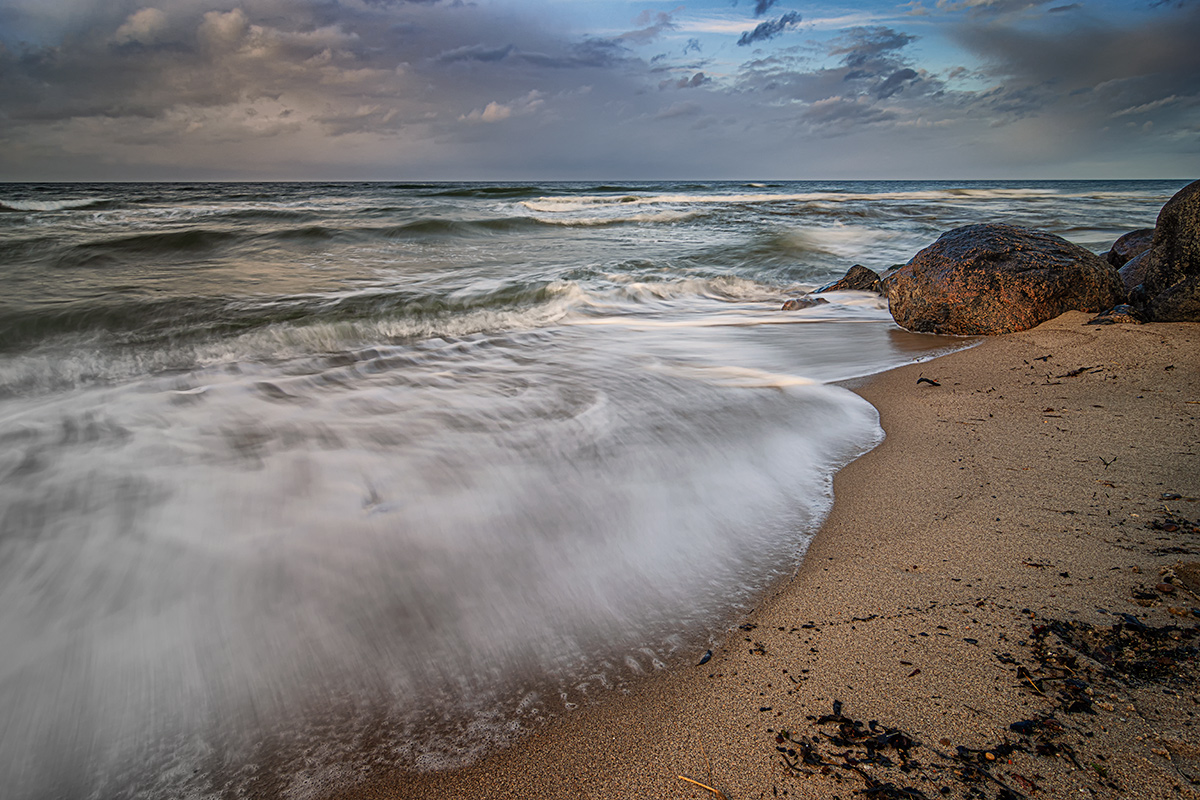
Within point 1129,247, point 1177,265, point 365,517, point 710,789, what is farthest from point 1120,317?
point 365,517

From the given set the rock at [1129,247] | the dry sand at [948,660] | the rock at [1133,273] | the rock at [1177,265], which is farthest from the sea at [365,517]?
the rock at [1129,247]

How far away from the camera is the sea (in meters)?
1.48

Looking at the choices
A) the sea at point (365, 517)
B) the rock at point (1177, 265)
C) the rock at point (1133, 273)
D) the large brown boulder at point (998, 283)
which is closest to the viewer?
the sea at point (365, 517)

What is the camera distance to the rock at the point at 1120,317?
3.97 metres

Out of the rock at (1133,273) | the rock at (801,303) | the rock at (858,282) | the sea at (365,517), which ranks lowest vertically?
the sea at (365,517)

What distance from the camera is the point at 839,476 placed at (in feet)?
8.59

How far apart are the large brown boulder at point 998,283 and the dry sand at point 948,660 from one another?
2.44 metres

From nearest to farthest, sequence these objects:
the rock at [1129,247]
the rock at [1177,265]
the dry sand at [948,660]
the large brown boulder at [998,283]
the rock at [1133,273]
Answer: the dry sand at [948,660] → the rock at [1177,265] → the large brown boulder at [998,283] → the rock at [1133,273] → the rock at [1129,247]

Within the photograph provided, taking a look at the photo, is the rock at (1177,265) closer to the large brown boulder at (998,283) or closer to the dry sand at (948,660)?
the large brown boulder at (998,283)

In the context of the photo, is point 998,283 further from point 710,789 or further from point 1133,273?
point 710,789

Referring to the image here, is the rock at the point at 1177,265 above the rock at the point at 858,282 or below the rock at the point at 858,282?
above

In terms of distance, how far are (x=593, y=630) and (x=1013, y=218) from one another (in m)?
20.6

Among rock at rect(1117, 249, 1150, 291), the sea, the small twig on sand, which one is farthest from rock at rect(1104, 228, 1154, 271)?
the small twig on sand

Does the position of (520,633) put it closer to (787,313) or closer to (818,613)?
(818,613)
